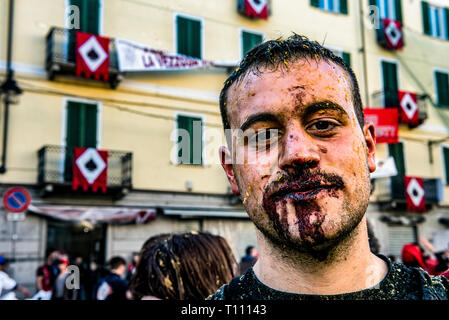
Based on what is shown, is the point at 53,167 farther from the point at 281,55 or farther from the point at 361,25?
the point at 281,55

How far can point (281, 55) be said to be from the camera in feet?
3.78

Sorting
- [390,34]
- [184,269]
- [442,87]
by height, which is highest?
[390,34]

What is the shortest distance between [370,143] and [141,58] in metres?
10.8

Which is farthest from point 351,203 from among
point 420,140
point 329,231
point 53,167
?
point 420,140

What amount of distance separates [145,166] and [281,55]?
1107 cm

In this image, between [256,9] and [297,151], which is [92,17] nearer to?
[256,9]

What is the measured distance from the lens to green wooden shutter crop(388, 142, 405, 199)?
15406mm

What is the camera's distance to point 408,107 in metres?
15.5

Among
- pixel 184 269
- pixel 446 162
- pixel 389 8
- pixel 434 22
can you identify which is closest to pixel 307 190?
pixel 184 269

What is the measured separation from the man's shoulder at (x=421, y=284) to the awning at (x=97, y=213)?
1051cm

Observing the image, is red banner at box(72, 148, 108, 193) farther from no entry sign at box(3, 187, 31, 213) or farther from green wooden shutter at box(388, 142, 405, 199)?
green wooden shutter at box(388, 142, 405, 199)

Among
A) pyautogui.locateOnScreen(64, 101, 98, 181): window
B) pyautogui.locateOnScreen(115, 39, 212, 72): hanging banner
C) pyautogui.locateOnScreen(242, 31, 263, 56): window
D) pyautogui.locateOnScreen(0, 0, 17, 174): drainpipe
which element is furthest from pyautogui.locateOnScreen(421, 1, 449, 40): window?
pyautogui.locateOnScreen(0, 0, 17, 174): drainpipe

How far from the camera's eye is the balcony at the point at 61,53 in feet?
35.9

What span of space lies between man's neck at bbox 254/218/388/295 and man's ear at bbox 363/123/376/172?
161 millimetres
